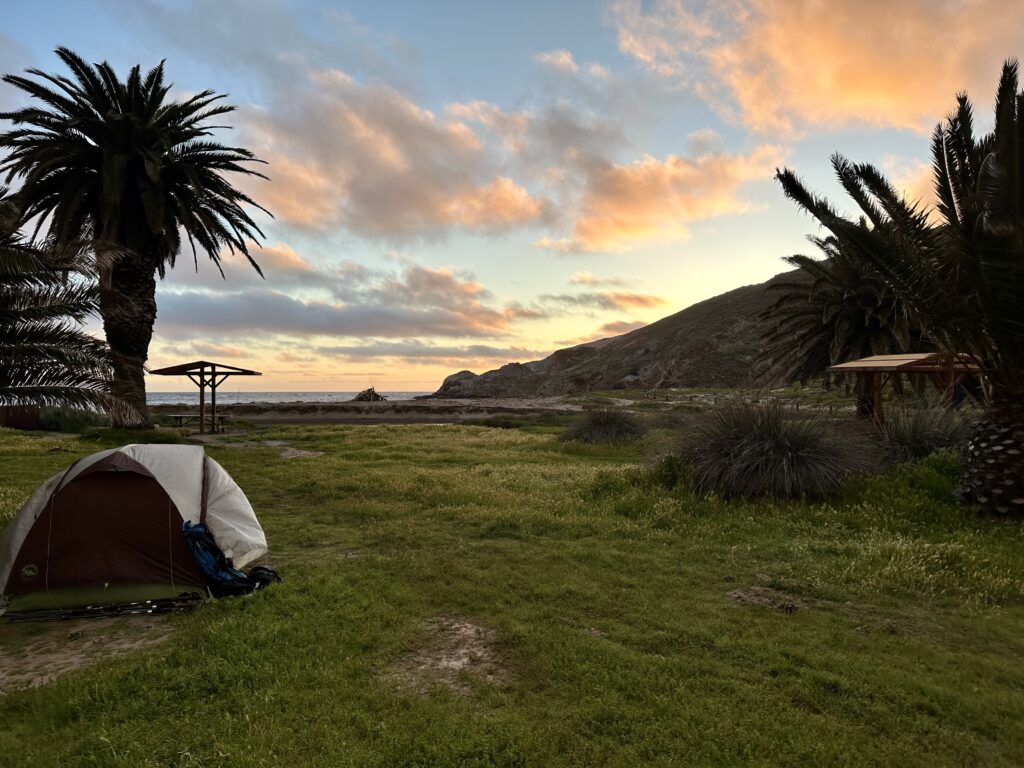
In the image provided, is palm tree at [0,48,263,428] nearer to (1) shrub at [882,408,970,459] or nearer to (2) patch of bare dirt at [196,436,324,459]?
(2) patch of bare dirt at [196,436,324,459]

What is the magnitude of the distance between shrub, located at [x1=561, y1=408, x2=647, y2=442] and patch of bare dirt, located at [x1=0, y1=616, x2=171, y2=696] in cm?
1843

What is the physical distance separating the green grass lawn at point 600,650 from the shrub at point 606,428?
40.1 ft

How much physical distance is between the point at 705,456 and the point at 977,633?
6.84m

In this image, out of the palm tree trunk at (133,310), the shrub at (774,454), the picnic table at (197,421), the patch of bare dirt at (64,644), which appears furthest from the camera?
the picnic table at (197,421)

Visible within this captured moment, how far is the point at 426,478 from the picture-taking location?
15.3 metres

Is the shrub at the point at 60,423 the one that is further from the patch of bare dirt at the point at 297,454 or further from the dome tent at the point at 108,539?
the dome tent at the point at 108,539

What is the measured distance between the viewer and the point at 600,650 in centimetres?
571

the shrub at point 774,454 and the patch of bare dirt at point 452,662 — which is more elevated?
the shrub at point 774,454

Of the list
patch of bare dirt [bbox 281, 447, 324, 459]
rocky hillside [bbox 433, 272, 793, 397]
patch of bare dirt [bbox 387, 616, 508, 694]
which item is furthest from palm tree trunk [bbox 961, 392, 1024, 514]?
rocky hillside [bbox 433, 272, 793, 397]

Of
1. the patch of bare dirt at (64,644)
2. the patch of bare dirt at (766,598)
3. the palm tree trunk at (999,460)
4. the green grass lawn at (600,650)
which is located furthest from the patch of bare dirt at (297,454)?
the palm tree trunk at (999,460)

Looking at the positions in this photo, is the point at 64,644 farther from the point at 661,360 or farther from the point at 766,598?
the point at 661,360

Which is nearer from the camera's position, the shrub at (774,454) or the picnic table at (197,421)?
the shrub at (774,454)

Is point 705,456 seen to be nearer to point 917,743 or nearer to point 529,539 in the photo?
point 529,539

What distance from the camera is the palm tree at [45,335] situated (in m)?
10.0
